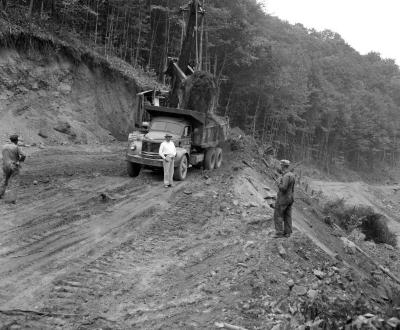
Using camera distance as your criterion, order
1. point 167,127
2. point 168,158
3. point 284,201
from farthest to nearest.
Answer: point 167,127 → point 168,158 → point 284,201

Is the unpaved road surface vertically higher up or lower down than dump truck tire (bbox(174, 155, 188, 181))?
lower down

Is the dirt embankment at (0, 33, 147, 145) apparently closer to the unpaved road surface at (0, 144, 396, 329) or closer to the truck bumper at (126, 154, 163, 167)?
the unpaved road surface at (0, 144, 396, 329)

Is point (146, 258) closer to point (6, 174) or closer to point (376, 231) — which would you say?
point (6, 174)

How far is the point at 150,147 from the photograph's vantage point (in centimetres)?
1476

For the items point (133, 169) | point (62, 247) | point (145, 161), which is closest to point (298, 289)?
point (62, 247)

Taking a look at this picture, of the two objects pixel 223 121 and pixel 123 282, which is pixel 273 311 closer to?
pixel 123 282

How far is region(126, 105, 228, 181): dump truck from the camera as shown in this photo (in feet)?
48.5

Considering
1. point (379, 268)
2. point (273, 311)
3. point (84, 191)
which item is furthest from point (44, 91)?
point (273, 311)

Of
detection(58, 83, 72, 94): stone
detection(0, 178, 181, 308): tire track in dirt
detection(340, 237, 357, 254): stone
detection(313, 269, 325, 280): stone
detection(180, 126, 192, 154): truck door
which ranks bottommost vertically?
detection(340, 237, 357, 254): stone

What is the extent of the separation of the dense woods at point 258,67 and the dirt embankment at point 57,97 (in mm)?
1895

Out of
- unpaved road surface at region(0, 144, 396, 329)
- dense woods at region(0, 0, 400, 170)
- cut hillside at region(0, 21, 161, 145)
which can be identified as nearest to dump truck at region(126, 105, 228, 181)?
unpaved road surface at region(0, 144, 396, 329)

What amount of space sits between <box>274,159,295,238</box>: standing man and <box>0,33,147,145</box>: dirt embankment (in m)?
13.2

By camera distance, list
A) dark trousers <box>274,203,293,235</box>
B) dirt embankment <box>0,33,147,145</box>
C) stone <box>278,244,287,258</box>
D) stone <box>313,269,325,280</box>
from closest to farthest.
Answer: stone <box>313,269,325,280</box> < stone <box>278,244,287,258</box> < dark trousers <box>274,203,293,235</box> < dirt embankment <box>0,33,147,145</box>

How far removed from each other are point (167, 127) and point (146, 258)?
7441 millimetres
